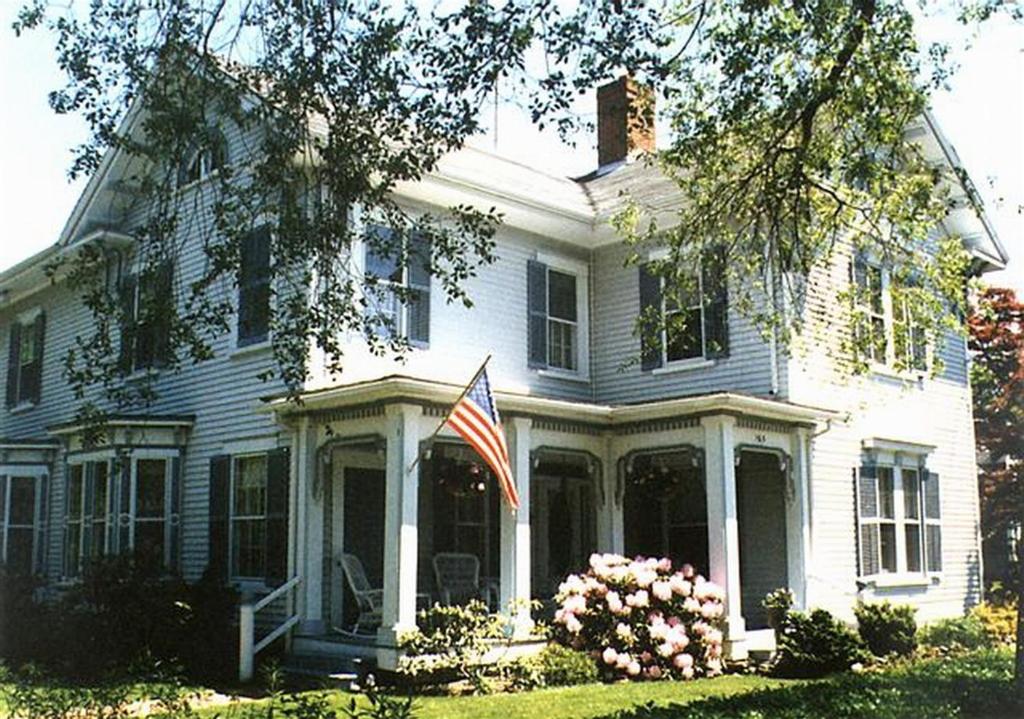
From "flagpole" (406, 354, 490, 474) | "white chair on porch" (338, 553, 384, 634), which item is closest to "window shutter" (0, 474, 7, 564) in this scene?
"white chair on porch" (338, 553, 384, 634)

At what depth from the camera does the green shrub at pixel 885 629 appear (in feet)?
55.0

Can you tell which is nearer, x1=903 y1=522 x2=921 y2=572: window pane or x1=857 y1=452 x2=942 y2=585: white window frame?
x1=857 y1=452 x2=942 y2=585: white window frame

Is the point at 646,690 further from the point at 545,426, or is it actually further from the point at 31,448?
the point at 31,448

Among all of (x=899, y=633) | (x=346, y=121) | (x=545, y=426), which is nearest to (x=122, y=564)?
(x=545, y=426)

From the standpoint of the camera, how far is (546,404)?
1539 centimetres

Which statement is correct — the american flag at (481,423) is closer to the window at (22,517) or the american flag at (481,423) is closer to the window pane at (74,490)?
the window pane at (74,490)

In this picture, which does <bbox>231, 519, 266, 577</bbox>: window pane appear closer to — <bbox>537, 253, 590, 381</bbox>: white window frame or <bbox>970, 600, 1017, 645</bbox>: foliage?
<bbox>537, 253, 590, 381</bbox>: white window frame

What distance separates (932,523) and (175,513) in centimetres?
1240

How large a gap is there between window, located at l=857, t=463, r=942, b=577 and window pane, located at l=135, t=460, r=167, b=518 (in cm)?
1073

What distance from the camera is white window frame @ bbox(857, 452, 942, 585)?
Answer: 1823cm

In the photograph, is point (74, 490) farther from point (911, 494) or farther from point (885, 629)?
point (911, 494)

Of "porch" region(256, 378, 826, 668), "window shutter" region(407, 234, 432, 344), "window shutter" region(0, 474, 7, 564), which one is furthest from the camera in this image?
"window shutter" region(0, 474, 7, 564)

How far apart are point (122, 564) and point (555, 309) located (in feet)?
25.6

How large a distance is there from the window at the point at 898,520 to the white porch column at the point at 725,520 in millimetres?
3399
